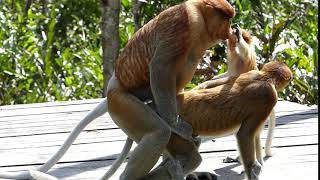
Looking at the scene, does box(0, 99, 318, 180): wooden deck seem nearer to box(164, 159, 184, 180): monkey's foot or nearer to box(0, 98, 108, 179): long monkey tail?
box(0, 98, 108, 179): long monkey tail

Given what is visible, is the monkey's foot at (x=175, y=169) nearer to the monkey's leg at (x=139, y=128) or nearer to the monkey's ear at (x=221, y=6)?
the monkey's leg at (x=139, y=128)

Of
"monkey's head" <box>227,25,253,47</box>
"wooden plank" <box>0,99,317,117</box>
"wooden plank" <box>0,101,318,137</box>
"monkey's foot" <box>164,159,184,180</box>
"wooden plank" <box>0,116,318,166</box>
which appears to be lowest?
"wooden plank" <box>0,99,317,117</box>

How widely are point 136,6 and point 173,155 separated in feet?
10.7

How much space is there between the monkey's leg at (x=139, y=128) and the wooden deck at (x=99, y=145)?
640 millimetres

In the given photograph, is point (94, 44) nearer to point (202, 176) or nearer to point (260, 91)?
point (202, 176)

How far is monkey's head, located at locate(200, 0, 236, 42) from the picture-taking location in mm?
2402

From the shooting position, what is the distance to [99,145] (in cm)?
371

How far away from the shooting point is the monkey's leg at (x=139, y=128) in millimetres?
2426

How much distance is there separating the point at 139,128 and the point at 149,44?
0.29 m

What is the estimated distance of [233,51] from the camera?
9.45 ft

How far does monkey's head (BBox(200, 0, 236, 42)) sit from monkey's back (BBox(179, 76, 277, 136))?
0.28 m

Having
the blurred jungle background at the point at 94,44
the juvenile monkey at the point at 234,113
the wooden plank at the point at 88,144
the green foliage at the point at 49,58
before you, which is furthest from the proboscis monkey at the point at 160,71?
the green foliage at the point at 49,58

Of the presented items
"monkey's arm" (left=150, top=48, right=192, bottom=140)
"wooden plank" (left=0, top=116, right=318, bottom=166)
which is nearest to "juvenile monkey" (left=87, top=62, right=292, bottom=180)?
"monkey's arm" (left=150, top=48, right=192, bottom=140)

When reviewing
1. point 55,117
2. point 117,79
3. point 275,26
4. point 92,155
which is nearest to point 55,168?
point 92,155
